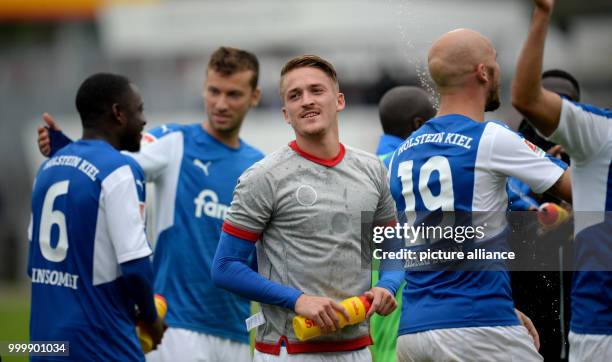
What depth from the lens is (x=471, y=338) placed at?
17.2 feet

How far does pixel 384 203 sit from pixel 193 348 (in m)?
2.42

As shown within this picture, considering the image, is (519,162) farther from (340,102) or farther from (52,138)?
(52,138)

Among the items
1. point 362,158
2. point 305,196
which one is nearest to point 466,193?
point 362,158

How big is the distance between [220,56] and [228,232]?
2.93 m

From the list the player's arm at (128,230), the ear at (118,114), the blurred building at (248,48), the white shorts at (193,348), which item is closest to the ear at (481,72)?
the player's arm at (128,230)

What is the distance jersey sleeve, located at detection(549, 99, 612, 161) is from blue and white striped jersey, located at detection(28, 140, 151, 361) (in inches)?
97.3

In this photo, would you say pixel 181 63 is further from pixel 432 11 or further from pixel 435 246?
pixel 435 246

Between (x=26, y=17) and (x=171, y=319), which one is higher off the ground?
(x=26, y=17)

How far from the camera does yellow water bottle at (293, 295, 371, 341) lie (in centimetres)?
504

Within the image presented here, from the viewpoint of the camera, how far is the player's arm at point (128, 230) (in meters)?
5.95

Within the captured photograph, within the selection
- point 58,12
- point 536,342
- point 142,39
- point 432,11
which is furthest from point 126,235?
point 58,12

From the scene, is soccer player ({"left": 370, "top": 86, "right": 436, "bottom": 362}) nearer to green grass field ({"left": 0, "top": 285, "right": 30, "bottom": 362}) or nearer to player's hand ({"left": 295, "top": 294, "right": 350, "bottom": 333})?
player's hand ({"left": 295, "top": 294, "right": 350, "bottom": 333})

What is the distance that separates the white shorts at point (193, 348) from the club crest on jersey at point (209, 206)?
2.85ft

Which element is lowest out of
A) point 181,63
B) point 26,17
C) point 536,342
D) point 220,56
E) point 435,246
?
point 536,342
